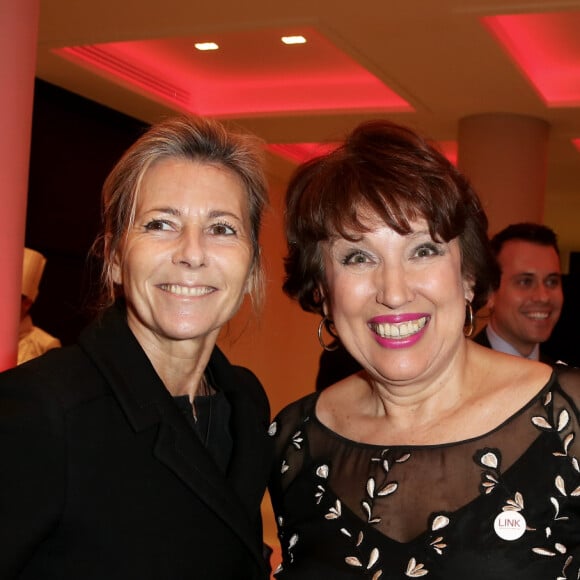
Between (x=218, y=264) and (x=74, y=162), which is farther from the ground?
(x=74, y=162)

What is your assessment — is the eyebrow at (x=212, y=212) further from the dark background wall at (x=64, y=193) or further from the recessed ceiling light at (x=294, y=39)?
the dark background wall at (x=64, y=193)

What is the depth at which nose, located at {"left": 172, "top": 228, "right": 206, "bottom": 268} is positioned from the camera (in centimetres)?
193

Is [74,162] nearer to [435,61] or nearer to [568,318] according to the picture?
[435,61]

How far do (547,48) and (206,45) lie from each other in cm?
217

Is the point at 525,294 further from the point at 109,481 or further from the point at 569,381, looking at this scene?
the point at 109,481

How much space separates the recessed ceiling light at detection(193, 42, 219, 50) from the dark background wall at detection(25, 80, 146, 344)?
1221 mm

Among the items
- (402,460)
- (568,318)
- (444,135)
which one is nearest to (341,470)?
(402,460)

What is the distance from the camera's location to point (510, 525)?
1864 millimetres

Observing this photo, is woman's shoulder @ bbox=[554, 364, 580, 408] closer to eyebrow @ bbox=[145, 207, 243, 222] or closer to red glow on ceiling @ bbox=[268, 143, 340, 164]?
eyebrow @ bbox=[145, 207, 243, 222]

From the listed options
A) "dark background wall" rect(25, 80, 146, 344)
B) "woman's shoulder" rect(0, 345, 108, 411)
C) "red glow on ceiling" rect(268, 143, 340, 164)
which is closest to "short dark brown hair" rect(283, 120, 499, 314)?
"woman's shoulder" rect(0, 345, 108, 411)

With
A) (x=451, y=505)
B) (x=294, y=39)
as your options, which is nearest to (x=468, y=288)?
(x=451, y=505)

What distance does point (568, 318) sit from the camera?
634cm

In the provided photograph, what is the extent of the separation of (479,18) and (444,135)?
9.49 ft

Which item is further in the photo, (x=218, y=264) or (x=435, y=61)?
(x=435, y=61)
